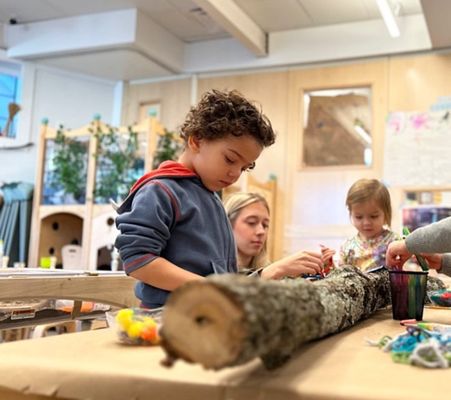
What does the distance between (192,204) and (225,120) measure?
169 mm

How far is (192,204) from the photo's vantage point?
3.23 feet

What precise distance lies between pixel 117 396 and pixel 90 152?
3.30m

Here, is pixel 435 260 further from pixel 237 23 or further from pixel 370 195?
pixel 237 23

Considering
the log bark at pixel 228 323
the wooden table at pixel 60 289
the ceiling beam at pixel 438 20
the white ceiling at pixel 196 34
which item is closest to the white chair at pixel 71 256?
the white ceiling at pixel 196 34

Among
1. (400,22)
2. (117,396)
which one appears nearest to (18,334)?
(117,396)

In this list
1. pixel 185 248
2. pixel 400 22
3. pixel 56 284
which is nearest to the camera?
pixel 185 248

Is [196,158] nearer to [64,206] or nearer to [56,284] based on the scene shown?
[56,284]

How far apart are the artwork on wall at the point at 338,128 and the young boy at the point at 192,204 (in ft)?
8.69

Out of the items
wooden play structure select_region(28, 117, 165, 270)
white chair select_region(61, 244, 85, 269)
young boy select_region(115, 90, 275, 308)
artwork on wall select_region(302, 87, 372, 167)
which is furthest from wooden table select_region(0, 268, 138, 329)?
artwork on wall select_region(302, 87, 372, 167)

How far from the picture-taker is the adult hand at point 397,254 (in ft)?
3.50

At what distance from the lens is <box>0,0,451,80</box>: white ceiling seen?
3459 mm

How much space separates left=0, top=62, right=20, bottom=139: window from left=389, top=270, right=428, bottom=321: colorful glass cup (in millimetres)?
3746

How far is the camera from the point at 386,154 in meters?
3.51

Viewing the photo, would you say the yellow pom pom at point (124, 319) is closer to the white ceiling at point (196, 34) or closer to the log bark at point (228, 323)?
the log bark at point (228, 323)
